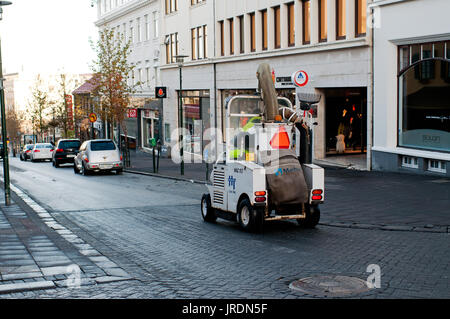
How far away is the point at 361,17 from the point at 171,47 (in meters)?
22.0

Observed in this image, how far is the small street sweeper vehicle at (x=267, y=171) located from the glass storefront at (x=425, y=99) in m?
8.82

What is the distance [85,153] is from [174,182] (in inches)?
307

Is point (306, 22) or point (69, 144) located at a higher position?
point (306, 22)

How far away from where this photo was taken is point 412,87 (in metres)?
22.1

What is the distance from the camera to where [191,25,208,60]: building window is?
39.6m

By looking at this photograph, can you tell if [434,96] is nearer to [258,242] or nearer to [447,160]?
[447,160]

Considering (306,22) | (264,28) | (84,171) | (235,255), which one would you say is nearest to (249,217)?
(235,255)

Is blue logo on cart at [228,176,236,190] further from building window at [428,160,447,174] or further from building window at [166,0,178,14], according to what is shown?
building window at [166,0,178,14]

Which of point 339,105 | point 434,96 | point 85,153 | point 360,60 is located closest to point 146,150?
point 85,153

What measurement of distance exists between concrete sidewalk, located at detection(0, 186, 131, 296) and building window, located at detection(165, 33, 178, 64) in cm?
3104

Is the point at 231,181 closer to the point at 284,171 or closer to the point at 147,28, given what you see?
the point at 284,171

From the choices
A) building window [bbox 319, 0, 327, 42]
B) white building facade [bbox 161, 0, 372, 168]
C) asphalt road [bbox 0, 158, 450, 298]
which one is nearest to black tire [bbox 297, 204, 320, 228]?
asphalt road [bbox 0, 158, 450, 298]

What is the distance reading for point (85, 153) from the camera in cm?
3188

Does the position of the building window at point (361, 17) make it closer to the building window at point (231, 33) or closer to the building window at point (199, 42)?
the building window at point (231, 33)
